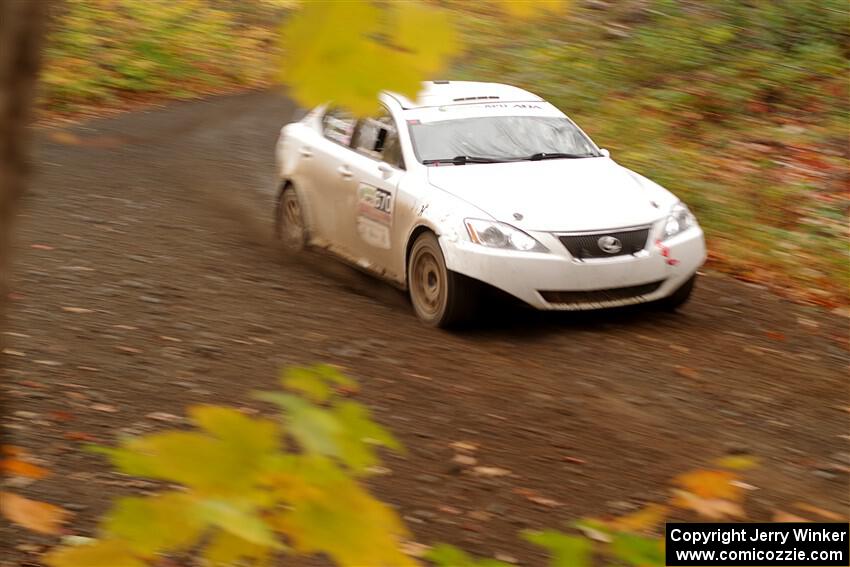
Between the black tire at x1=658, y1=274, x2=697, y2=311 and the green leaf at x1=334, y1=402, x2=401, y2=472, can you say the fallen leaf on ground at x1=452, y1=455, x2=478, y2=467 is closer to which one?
the black tire at x1=658, y1=274, x2=697, y2=311

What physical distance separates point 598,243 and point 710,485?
18.4ft

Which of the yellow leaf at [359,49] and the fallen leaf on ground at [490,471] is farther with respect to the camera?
the fallen leaf on ground at [490,471]

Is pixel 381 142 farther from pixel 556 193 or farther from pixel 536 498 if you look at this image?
pixel 536 498

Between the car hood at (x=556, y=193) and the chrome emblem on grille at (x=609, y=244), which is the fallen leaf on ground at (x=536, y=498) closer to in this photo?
the car hood at (x=556, y=193)

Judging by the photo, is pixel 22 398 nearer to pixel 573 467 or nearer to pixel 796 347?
pixel 573 467

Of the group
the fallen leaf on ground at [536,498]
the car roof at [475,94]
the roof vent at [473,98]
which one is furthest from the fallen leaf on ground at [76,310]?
the fallen leaf on ground at [536,498]

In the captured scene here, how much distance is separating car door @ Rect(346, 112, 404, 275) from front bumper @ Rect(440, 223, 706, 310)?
2.84ft

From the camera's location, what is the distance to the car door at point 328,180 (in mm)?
8953

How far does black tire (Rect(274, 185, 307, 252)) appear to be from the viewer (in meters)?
9.81

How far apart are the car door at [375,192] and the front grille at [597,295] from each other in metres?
1.40

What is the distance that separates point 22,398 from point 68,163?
9191 millimetres

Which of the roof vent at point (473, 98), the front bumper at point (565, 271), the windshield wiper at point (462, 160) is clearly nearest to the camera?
the front bumper at point (565, 271)

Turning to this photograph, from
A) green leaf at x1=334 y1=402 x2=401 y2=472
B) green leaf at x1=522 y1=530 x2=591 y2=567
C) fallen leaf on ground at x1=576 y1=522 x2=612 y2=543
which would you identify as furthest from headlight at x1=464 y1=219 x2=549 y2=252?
green leaf at x1=334 y1=402 x2=401 y2=472

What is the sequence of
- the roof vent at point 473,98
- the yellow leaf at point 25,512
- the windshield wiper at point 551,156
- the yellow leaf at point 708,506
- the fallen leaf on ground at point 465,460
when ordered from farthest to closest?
the roof vent at point 473,98
the windshield wiper at point 551,156
the fallen leaf on ground at point 465,460
the yellow leaf at point 708,506
the yellow leaf at point 25,512
